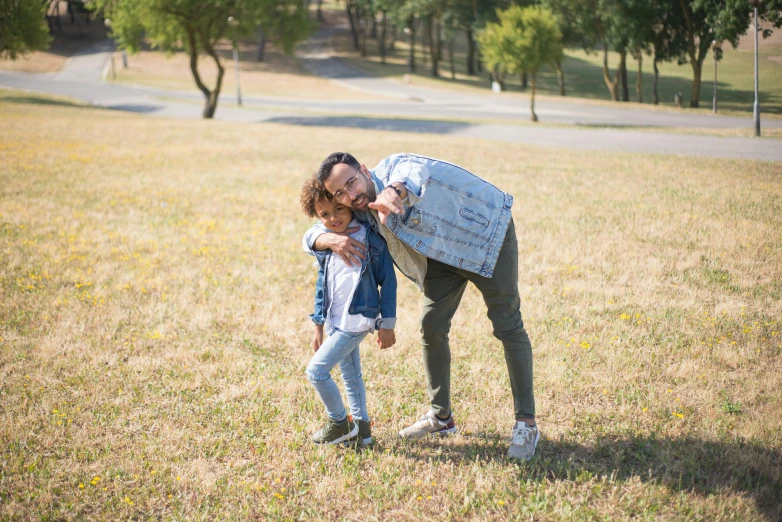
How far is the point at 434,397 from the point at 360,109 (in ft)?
112

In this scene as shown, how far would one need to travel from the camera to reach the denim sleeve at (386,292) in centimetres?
366

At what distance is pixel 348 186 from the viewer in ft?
10.9

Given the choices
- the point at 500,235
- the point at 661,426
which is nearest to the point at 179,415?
the point at 500,235

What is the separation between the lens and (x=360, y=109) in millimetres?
36719

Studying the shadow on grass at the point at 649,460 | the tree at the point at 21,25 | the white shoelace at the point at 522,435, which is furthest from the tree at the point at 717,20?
the tree at the point at 21,25

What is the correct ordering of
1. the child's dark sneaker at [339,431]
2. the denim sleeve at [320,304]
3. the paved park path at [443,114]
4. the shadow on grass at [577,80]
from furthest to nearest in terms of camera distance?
1. the shadow on grass at [577,80]
2. the paved park path at [443,114]
3. the child's dark sneaker at [339,431]
4. the denim sleeve at [320,304]

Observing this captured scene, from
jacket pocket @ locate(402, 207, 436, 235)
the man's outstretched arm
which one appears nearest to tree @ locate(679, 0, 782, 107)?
jacket pocket @ locate(402, 207, 436, 235)

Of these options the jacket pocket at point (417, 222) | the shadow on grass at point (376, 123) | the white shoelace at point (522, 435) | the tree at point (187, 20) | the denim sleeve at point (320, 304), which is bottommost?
the white shoelace at point (522, 435)

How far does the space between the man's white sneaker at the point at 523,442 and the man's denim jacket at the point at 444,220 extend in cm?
108

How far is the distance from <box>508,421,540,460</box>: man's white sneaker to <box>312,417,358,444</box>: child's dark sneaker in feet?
3.36

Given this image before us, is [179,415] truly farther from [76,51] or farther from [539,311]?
Answer: [76,51]

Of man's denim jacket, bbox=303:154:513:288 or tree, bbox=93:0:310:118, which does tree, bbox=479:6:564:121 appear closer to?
tree, bbox=93:0:310:118

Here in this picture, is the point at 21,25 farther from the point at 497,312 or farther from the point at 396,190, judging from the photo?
the point at 497,312

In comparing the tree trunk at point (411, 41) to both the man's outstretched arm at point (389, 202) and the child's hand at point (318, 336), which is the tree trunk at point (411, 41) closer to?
the child's hand at point (318, 336)
